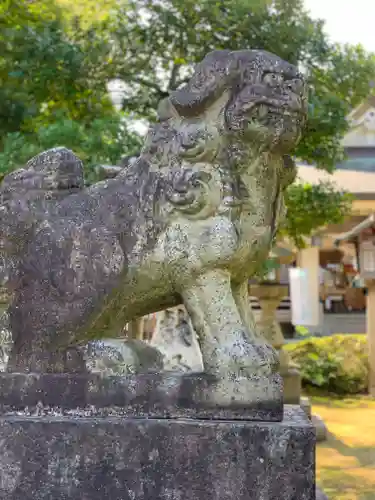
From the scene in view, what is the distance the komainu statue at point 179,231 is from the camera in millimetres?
1751

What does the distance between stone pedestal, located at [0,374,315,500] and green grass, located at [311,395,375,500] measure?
3576 millimetres

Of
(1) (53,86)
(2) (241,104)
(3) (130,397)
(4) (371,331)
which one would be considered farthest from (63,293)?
(4) (371,331)

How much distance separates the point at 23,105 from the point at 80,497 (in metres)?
4.20

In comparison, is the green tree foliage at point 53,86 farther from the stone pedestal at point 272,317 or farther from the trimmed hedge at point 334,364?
the trimmed hedge at point 334,364

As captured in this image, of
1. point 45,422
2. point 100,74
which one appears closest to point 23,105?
point 100,74

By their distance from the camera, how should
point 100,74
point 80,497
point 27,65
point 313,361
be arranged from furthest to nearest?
point 313,361, point 100,74, point 27,65, point 80,497

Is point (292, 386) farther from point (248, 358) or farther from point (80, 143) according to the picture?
point (248, 358)

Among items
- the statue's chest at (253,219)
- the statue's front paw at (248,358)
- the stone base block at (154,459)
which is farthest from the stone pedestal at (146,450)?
the statue's chest at (253,219)

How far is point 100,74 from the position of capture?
5.50 meters

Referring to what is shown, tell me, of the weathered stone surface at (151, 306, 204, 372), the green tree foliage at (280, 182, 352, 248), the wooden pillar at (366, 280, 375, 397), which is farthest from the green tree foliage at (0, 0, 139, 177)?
the wooden pillar at (366, 280, 375, 397)

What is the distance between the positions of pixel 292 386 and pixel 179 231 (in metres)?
5.93

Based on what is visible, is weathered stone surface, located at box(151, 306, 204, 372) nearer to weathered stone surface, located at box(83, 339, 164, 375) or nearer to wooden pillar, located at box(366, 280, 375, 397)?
weathered stone surface, located at box(83, 339, 164, 375)

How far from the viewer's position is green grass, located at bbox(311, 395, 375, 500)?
5.17m

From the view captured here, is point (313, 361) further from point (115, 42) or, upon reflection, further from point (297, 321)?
point (115, 42)
